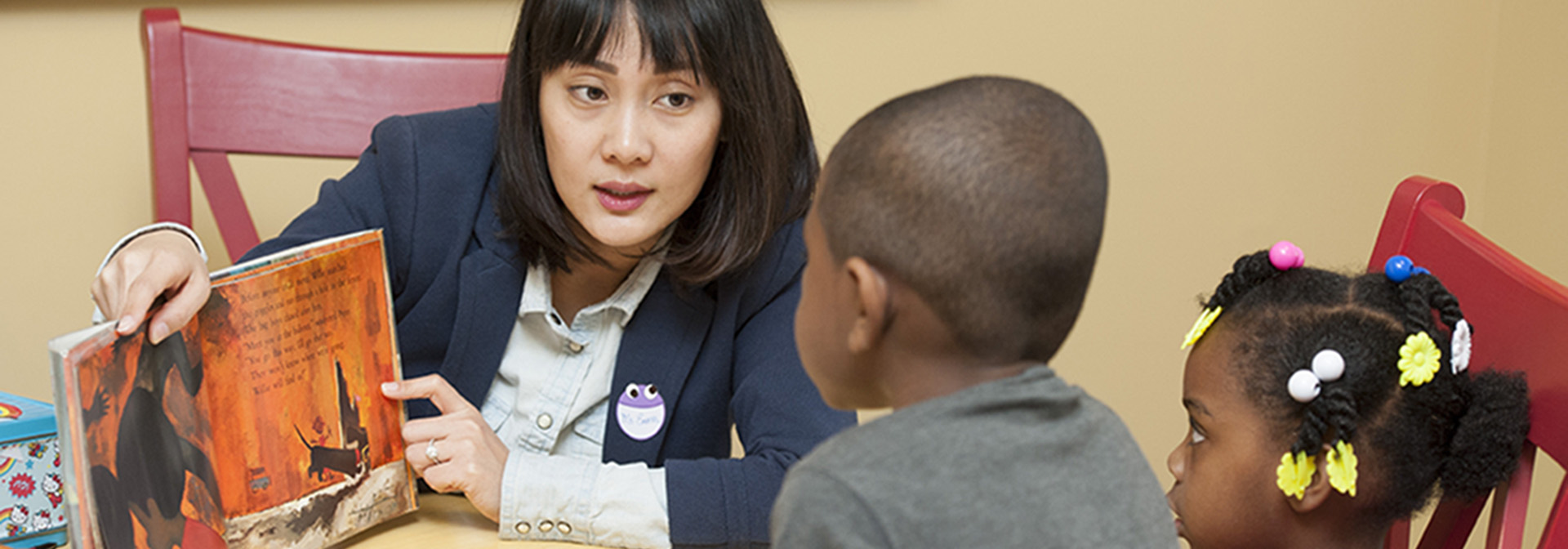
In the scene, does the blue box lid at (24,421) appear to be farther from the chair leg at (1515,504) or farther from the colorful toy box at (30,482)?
the chair leg at (1515,504)

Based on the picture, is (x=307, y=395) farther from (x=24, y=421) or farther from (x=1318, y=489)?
(x=1318, y=489)

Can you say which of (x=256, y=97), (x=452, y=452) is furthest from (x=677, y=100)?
(x=256, y=97)

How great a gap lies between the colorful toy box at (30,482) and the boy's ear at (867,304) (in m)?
0.56

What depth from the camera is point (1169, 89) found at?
1786mm

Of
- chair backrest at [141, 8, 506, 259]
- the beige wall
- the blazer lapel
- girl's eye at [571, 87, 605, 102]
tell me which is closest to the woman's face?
girl's eye at [571, 87, 605, 102]

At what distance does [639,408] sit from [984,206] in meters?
0.62

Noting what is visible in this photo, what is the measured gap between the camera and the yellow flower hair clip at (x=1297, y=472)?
89 centimetres

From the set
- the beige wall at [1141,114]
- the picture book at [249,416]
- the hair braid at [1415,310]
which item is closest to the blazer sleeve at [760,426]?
the picture book at [249,416]

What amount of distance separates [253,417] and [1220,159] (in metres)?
1.48

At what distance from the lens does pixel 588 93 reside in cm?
98

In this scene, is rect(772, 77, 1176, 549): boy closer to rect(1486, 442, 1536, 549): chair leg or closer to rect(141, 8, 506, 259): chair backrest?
rect(1486, 442, 1536, 549): chair leg

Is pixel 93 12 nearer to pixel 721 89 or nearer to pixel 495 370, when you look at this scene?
pixel 495 370

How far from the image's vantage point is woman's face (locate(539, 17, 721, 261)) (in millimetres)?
948

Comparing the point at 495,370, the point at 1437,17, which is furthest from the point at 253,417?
the point at 1437,17
